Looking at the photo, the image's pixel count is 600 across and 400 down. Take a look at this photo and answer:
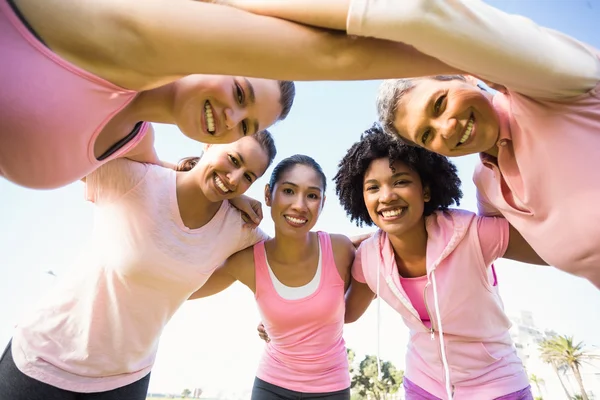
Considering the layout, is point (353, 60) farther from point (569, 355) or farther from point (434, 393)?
point (569, 355)

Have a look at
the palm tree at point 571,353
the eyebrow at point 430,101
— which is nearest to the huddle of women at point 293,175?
the eyebrow at point 430,101

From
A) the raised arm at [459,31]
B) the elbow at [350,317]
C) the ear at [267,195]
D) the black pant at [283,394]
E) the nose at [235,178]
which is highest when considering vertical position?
the ear at [267,195]

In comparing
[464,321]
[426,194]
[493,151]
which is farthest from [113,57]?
[464,321]

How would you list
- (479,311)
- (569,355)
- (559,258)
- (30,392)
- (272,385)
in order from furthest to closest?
(569,355)
(272,385)
(479,311)
(30,392)
(559,258)

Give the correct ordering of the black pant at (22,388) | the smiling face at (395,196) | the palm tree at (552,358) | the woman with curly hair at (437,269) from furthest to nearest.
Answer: the palm tree at (552,358), the smiling face at (395,196), the woman with curly hair at (437,269), the black pant at (22,388)

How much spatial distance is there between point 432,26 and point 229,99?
96 cm

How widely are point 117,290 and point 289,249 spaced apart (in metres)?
1.24

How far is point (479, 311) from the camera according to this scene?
7.49ft

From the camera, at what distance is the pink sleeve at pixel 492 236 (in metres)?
2.19

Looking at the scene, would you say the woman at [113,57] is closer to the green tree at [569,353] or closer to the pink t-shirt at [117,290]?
the pink t-shirt at [117,290]

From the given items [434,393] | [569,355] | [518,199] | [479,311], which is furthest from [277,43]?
[569,355]

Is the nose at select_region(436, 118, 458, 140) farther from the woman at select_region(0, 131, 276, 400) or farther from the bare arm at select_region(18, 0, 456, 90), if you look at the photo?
the woman at select_region(0, 131, 276, 400)

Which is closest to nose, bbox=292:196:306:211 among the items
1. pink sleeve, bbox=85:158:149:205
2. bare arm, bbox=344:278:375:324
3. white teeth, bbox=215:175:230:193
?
white teeth, bbox=215:175:230:193

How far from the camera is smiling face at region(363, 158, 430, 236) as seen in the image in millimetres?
2430
